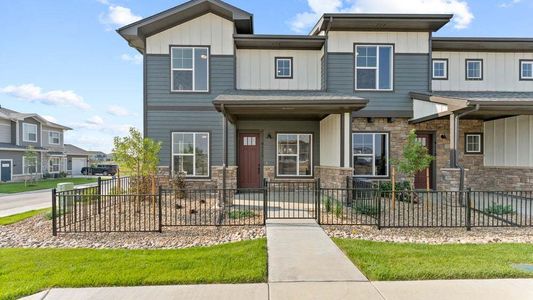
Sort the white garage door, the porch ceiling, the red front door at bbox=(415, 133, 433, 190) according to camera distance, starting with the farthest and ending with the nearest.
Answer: the white garage door → the red front door at bbox=(415, 133, 433, 190) → the porch ceiling

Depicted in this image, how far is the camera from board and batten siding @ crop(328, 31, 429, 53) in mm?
11469

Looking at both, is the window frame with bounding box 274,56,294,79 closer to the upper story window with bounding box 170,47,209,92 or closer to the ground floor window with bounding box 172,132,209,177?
the upper story window with bounding box 170,47,209,92

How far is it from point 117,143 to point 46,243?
338 cm

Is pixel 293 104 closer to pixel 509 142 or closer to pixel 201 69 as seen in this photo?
pixel 201 69

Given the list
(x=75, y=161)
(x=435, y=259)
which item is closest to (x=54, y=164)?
(x=75, y=161)

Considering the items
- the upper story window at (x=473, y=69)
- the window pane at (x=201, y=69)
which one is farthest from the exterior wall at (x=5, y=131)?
the upper story window at (x=473, y=69)

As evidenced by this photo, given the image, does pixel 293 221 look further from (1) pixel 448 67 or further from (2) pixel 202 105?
(1) pixel 448 67

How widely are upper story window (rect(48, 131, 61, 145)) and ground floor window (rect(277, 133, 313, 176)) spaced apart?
96.7 ft

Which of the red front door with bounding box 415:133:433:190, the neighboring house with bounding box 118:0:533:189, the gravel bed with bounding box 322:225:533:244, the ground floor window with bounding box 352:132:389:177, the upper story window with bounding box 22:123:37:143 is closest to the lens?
the gravel bed with bounding box 322:225:533:244

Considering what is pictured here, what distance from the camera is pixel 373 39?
37.7 feet

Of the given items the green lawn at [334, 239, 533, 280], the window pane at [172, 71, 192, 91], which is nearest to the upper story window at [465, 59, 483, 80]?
the green lawn at [334, 239, 533, 280]

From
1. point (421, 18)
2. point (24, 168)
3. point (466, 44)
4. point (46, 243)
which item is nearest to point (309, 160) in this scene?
point (421, 18)

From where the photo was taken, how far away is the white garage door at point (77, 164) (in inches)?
1380

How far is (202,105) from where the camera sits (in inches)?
453
